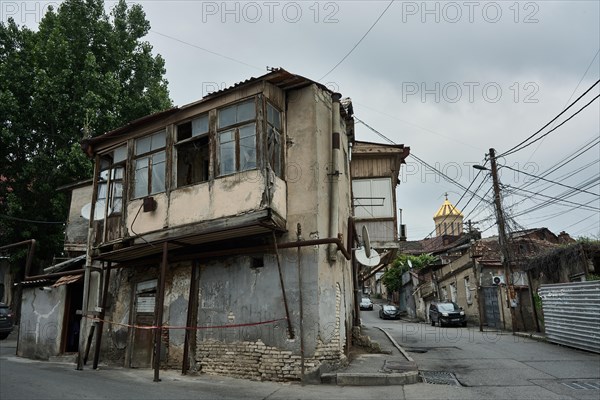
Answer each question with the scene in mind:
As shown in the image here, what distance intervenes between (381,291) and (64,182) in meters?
52.5

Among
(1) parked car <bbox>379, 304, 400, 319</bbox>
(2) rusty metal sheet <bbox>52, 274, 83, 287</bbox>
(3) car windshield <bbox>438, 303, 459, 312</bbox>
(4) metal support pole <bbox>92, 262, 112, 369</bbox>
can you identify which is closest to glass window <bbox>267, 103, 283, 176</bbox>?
(4) metal support pole <bbox>92, 262, 112, 369</bbox>

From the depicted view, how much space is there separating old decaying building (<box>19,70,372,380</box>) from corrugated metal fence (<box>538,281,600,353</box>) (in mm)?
7978

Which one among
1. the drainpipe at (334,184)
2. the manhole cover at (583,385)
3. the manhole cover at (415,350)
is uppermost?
the drainpipe at (334,184)

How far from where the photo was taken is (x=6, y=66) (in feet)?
63.4

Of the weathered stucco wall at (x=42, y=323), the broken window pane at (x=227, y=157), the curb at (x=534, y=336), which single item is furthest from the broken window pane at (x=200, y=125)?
the curb at (x=534, y=336)

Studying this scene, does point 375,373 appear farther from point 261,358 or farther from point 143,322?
point 143,322

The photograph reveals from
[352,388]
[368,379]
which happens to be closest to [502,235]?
[368,379]

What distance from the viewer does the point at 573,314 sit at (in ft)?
48.5

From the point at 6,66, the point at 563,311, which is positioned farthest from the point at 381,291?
the point at 6,66

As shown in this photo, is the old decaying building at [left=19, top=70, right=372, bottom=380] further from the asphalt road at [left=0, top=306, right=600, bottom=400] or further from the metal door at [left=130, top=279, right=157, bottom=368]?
the asphalt road at [left=0, top=306, right=600, bottom=400]

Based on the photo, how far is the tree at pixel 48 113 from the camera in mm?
19266

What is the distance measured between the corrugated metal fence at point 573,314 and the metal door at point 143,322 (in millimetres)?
13351

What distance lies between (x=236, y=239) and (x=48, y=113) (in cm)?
1408

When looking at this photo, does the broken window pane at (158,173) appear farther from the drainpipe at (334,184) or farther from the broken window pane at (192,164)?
the drainpipe at (334,184)
